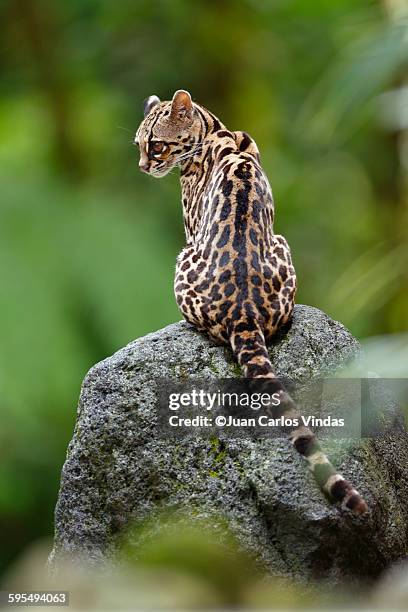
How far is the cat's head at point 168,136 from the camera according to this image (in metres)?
4.48

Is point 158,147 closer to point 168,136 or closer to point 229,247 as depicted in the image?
point 168,136

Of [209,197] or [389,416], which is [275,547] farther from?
[209,197]

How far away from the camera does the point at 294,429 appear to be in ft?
11.8

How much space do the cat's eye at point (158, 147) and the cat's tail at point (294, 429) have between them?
40.8 inches

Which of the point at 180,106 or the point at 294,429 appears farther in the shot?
the point at 180,106

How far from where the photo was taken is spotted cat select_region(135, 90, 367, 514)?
12.6 feet

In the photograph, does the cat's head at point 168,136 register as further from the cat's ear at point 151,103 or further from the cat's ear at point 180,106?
the cat's ear at point 151,103

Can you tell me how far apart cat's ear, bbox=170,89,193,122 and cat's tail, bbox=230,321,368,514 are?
1.14 metres

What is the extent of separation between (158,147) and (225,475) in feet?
5.16

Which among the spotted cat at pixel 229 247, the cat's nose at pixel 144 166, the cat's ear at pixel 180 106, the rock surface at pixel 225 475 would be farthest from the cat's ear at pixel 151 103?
the rock surface at pixel 225 475

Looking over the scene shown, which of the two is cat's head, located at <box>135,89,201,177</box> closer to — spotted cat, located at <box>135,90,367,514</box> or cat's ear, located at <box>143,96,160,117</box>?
spotted cat, located at <box>135,90,367,514</box>

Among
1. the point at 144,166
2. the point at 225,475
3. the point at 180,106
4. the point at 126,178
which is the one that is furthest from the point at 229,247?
the point at 126,178

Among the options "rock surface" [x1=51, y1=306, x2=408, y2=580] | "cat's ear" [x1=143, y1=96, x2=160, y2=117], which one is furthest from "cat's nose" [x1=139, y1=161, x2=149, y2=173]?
"rock surface" [x1=51, y1=306, x2=408, y2=580]

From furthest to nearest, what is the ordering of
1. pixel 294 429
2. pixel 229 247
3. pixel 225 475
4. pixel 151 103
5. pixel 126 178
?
pixel 126 178 < pixel 151 103 < pixel 229 247 < pixel 225 475 < pixel 294 429
